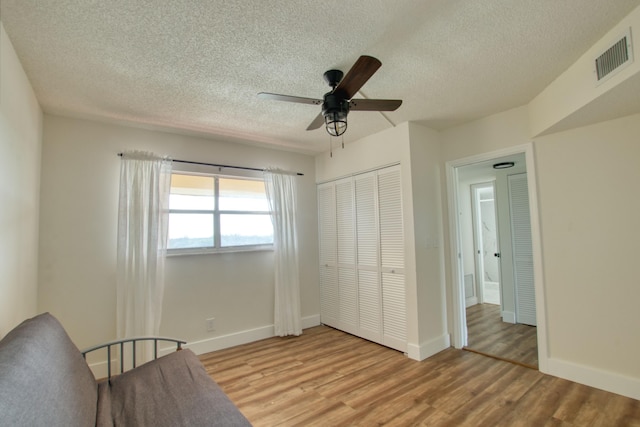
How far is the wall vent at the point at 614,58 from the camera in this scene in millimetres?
1629

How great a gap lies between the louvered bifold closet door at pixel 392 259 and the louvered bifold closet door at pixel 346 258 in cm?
47

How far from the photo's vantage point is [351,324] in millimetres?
3795

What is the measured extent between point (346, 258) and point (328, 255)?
377 millimetres

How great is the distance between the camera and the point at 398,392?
7.81 feet

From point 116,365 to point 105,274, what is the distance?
89 centimetres

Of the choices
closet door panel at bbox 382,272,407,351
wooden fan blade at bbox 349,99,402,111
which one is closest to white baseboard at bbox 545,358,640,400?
closet door panel at bbox 382,272,407,351

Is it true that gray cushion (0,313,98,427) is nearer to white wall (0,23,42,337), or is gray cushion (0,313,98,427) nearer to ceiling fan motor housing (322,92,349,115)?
white wall (0,23,42,337)

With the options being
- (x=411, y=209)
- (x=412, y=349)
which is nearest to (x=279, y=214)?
(x=411, y=209)

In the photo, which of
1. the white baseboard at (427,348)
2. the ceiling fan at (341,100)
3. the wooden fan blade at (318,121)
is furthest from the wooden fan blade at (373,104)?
the white baseboard at (427,348)

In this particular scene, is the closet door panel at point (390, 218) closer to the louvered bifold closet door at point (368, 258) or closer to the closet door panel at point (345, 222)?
the louvered bifold closet door at point (368, 258)

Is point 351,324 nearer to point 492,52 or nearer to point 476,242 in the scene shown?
point 476,242

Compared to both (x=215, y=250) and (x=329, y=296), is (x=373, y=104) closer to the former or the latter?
(x=215, y=250)

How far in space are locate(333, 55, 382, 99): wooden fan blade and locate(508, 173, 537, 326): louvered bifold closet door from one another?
3248 millimetres

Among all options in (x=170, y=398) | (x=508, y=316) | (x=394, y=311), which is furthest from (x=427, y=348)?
(x=170, y=398)
